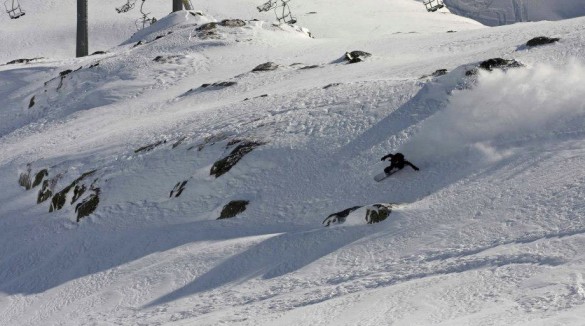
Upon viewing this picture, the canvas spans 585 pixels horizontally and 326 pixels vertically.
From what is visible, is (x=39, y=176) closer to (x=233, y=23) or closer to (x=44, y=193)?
(x=44, y=193)

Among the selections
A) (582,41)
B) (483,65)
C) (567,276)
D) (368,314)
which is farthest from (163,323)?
(582,41)

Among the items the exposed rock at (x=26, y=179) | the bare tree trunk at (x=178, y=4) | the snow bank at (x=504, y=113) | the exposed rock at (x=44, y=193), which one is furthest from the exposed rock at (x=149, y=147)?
the bare tree trunk at (x=178, y=4)

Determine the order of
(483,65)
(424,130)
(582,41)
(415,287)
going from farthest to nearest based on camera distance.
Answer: (582,41) → (483,65) → (424,130) → (415,287)

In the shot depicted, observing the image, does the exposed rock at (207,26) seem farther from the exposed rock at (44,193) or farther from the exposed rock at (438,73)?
the exposed rock at (438,73)

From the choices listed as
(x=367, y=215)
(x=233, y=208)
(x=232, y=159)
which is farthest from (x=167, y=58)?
(x=367, y=215)

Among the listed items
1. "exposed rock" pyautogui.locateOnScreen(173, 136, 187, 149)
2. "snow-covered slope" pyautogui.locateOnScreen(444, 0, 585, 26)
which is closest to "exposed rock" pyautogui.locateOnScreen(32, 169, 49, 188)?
"exposed rock" pyautogui.locateOnScreen(173, 136, 187, 149)

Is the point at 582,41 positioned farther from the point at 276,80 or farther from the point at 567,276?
the point at 567,276

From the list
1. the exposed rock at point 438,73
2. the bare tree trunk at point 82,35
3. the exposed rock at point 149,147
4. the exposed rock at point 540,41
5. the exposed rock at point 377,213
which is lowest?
the bare tree trunk at point 82,35

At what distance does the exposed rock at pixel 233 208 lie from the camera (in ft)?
39.4

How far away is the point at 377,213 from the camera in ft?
34.7

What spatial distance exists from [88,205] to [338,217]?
389 centimetres

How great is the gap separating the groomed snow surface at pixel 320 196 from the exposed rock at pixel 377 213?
3.2 inches

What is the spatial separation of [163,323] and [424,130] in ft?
15.0

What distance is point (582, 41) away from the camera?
14.6 m
